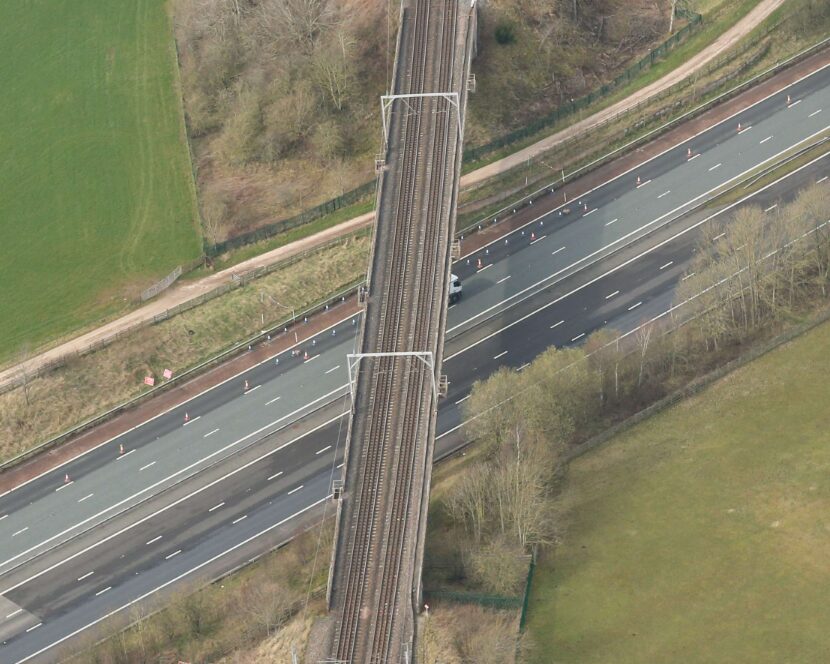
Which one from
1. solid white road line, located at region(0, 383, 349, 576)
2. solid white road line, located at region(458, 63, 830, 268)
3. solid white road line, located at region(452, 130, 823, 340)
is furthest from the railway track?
solid white road line, located at region(458, 63, 830, 268)

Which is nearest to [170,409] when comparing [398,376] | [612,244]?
[398,376]

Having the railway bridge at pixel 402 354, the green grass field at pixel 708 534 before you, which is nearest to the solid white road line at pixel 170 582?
the railway bridge at pixel 402 354

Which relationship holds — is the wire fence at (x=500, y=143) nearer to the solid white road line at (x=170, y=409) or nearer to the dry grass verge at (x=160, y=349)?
the dry grass verge at (x=160, y=349)

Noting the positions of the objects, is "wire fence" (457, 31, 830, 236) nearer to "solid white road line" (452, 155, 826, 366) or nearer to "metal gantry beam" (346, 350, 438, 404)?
"solid white road line" (452, 155, 826, 366)

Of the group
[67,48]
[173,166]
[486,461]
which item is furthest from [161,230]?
[486,461]

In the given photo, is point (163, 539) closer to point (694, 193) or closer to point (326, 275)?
point (326, 275)

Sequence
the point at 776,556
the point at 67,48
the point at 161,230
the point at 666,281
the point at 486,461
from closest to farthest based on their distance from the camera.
Answer: the point at 776,556 < the point at 486,461 < the point at 666,281 < the point at 161,230 < the point at 67,48

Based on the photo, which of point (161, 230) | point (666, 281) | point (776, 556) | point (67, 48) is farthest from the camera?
point (67, 48)
